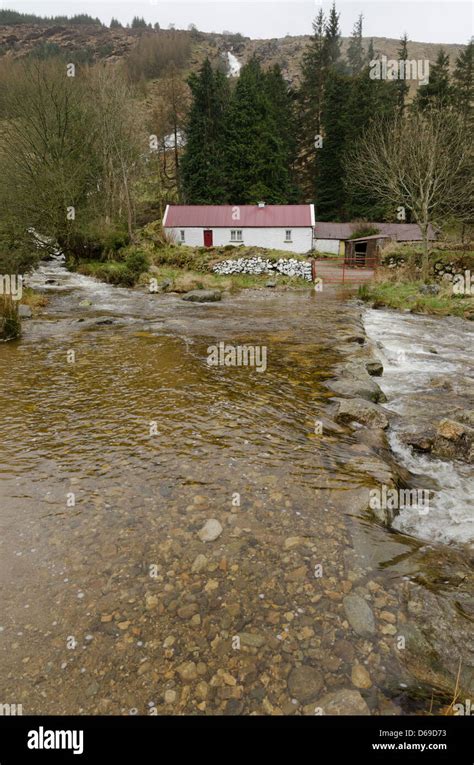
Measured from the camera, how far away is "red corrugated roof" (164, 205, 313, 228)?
121 ft

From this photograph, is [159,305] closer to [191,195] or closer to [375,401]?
[375,401]

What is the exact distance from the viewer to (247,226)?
121 ft

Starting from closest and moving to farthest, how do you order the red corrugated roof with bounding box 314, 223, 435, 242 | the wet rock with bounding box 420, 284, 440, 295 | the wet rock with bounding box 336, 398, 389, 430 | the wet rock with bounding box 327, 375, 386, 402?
the wet rock with bounding box 336, 398, 389, 430, the wet rock with bounding box 327, 375, 386, 402, the wet rock with bounding box 420, 284, 440, 295, the red corrugated roof with bounding box 314, 223, 435, 242

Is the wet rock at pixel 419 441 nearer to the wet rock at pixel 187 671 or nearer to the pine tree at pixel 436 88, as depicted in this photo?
the wet rock at pixel 187 671

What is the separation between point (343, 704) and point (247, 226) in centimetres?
3778

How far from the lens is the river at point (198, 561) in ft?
8.82

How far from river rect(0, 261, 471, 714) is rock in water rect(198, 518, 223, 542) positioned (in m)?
0.06

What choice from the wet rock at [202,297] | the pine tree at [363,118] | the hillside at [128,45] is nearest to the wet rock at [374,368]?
the wet rock at [202,297]

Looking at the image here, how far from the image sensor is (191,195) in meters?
43.5

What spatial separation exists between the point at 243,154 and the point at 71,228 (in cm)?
2338

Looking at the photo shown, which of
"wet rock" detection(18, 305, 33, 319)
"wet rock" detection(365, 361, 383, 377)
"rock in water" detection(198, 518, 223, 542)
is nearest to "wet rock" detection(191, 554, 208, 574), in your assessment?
"rock in water" detection(198, 518, 223, 542)

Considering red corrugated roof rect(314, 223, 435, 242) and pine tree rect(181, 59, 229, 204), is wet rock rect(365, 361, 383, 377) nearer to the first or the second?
red corrugated roof rect(314, 223, 435, 242)
